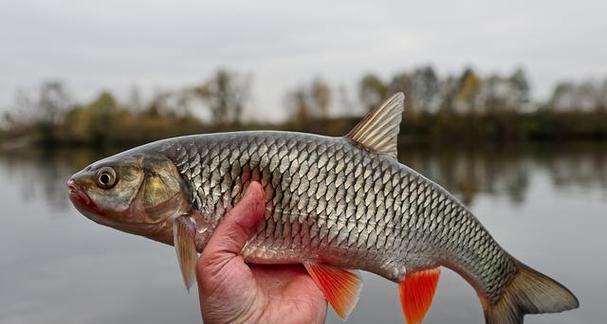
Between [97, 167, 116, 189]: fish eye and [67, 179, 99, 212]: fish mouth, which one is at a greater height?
[97, 167, 116, 189]: fish eye

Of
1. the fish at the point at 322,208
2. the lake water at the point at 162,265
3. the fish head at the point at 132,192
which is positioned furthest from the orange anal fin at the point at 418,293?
the lake water at the point at 162,265

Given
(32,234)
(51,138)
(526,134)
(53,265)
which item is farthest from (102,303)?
(51,138)

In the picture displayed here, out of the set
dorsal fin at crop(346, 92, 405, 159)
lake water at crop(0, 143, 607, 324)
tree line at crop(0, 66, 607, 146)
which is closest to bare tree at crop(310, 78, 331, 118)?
tree line at crop(0, 66, 607, 146)

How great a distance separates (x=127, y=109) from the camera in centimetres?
9619

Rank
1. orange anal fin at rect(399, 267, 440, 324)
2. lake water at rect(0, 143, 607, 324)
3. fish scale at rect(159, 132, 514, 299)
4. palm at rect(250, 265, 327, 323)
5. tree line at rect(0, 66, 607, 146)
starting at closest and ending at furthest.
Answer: fish scale at rect(159, 132, 514, 299), palm at rect(250, 265, 327, 323), orange anal fin at rect(399, 267, 440, 324), lake water at rect(0, 143, 607, 324), tree line at rect(0, 66, 607, 146)

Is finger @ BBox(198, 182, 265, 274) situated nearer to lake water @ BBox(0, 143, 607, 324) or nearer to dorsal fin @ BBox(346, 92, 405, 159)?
dorsal fin @ BBox(346, 92, 405, 159)

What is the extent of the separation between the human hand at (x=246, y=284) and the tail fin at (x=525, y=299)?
3.72ft

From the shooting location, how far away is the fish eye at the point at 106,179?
2.66 metres

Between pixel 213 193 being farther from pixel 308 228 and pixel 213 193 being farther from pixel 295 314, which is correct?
pixel 295 314

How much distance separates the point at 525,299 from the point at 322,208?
1.45 meters

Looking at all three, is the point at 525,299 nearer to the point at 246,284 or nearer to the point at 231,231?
the point at 246,284

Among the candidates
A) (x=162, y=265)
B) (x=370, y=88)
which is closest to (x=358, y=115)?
(x=370, y=88)

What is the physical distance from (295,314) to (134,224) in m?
1.07

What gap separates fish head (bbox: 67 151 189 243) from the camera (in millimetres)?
2658
